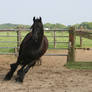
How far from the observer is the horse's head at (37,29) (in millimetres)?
5064

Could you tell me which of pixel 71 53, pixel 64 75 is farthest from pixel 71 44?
pixel 64 75

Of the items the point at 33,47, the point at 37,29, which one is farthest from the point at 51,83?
the point at 37,29

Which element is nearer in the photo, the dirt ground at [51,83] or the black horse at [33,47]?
the dirt ground at [51,83]

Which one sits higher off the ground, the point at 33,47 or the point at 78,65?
the point at 33,47

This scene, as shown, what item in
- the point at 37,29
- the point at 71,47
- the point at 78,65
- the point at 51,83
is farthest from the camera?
the point at 71,47

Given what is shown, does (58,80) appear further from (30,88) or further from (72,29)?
(72,29)

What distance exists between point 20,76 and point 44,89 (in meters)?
0.98

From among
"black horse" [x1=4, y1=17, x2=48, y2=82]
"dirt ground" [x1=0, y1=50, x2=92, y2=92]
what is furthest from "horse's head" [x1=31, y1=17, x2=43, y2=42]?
"dirt ground" [x1=0, y1=50, x2=92, y2=92]

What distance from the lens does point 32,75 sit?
6.43 metres

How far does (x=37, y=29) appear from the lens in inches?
201

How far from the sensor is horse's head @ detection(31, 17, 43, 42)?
506cm

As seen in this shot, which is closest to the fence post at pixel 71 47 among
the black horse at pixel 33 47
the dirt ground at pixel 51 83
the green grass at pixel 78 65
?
the green grass at pixel 78 65

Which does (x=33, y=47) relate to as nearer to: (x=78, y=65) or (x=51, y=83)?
(x=51, y=83)

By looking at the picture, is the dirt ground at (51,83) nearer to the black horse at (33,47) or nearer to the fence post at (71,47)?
the black horse at (33,47)
